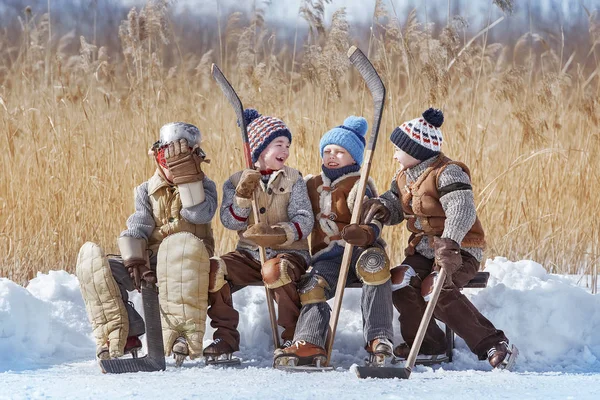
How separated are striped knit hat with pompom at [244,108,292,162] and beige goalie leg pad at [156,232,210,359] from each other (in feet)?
1.71

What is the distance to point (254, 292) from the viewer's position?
4773mm

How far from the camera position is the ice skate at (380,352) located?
13.0 ft

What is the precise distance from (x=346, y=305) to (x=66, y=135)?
2.41 meters

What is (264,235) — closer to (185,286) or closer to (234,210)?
(234,210)

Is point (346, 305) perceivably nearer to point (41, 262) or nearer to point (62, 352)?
point (62, 352)

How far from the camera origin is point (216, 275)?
4113 millimetres

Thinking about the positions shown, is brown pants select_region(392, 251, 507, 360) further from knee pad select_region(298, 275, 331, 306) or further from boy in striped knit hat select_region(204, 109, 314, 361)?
boy in striped knit hat select_region(204, 109, 314, 361)

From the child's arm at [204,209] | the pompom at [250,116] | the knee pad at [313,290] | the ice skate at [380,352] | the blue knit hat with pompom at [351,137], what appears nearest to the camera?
the ice skate at [380,352]

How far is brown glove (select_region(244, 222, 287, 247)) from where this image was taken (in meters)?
4.08

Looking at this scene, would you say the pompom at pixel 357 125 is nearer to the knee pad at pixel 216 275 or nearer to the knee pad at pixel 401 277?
the knee pad at pixel 401 277

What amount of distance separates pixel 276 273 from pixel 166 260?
0.48 metres

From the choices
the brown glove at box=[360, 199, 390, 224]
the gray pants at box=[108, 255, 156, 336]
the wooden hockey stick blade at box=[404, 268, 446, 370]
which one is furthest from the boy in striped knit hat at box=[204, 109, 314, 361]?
the wooden hockey stick blade at box=[404, 268, 446, 370]

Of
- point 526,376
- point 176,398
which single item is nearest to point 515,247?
point 526,376

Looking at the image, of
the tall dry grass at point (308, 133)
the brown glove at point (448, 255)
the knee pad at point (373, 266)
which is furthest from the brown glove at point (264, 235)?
the tall dry grass at point (308, 133)
